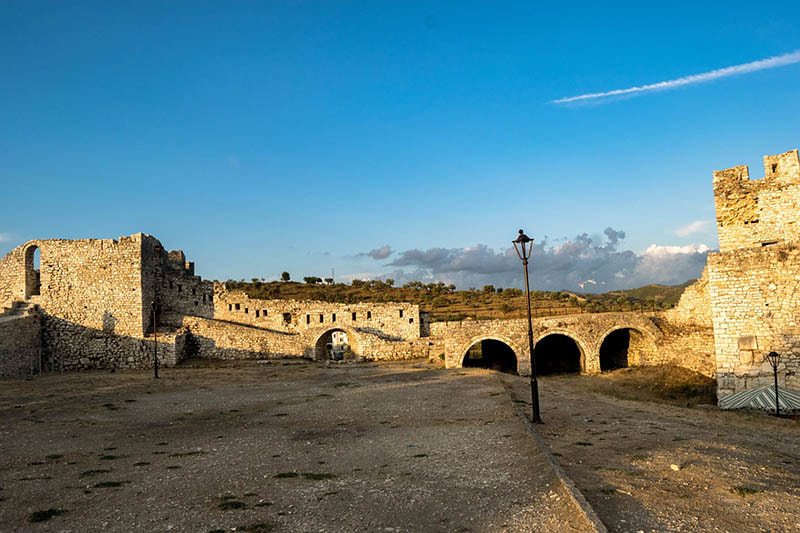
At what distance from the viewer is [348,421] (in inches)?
614

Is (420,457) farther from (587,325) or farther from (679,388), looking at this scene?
(587,325)

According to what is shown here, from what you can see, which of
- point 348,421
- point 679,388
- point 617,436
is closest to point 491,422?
point 617,436

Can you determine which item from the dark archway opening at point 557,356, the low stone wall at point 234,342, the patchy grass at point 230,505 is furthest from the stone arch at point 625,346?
the patchy grass at point 230,505

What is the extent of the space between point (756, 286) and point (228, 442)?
19328 millimetres

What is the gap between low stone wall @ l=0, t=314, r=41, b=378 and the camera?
2842 cm

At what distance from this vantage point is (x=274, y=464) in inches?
424

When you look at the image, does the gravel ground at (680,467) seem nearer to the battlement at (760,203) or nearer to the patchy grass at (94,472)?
the patchy grass at (94,472)

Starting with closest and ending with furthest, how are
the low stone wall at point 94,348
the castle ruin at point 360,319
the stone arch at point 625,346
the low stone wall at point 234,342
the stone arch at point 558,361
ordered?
1. the castle ruin at point 360,319
2. the stone arch at point 625,346
3. the stone arch at point 558,361
4. the low stone wall at point 94,348
5. the low stone wall at point 234,342

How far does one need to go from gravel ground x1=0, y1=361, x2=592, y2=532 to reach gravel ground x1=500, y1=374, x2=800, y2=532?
0.58 metres

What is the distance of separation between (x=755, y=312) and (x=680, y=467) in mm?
12531

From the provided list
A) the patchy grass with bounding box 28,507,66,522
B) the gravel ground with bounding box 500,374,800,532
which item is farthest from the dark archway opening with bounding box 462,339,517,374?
the patchy grass with bounding box 28,507,66,522

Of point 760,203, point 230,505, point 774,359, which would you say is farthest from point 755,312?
point 230,505

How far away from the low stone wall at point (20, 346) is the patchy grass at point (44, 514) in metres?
25.6

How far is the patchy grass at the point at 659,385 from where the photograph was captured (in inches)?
907
